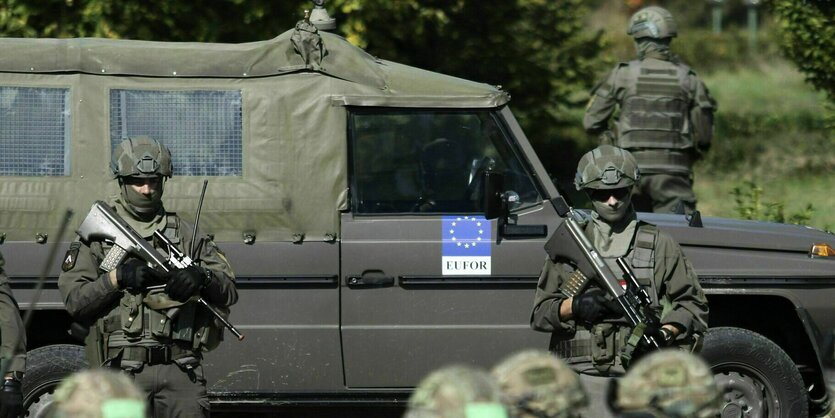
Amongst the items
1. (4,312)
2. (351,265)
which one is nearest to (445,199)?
(351,265)

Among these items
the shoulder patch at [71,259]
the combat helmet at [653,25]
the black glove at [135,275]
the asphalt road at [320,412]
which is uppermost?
the combat helmet at [653,25]

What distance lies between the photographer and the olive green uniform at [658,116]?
32.2ft

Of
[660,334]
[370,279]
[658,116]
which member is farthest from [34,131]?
[658,116]

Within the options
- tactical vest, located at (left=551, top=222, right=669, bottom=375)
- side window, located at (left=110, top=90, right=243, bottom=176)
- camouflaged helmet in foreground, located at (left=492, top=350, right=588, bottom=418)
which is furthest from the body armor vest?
camouflaged helmet in foreground, located at (left=492, top=350, right=588, bottom=418)

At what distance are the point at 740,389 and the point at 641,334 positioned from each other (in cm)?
172

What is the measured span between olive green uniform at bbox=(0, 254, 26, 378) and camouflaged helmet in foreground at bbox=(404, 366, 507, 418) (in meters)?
2.22

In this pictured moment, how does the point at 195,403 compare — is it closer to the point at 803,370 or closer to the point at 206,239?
the point at 206,239

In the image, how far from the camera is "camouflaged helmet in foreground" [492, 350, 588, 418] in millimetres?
4449

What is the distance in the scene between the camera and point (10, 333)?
5.78 meters

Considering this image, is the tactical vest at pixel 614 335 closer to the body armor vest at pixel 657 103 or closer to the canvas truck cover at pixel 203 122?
the canvas truck cover at pixel 203 122

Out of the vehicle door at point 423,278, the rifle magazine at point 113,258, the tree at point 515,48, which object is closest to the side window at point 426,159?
the vehicle door at point 423,278

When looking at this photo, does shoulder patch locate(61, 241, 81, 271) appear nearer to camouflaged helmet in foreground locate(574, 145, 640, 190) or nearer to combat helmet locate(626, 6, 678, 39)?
camouflaged helmet in foreground locate(574, 145, 640, 190)

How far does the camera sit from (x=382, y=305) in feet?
23.5

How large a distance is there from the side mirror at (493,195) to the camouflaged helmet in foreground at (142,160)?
163 centimetres
